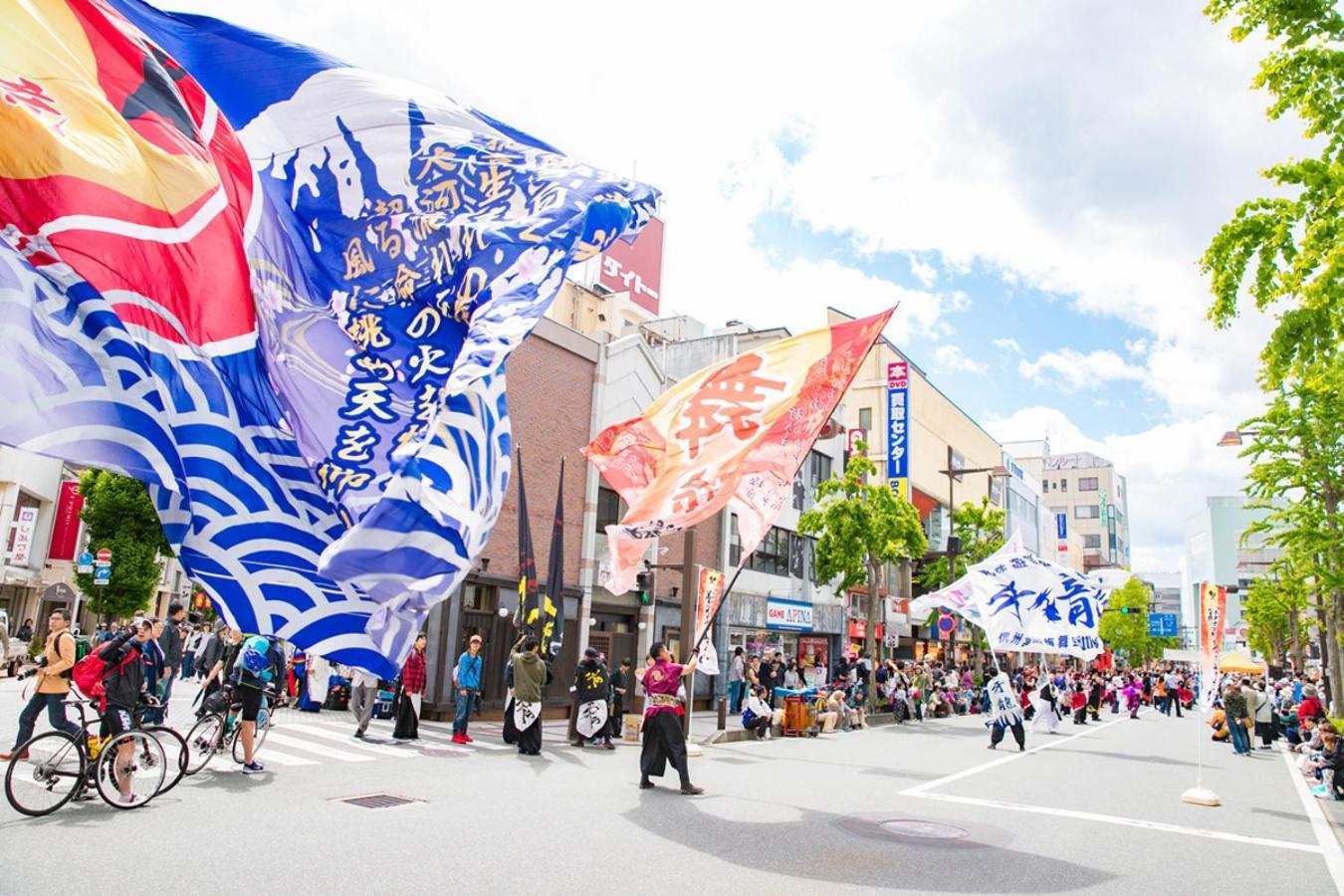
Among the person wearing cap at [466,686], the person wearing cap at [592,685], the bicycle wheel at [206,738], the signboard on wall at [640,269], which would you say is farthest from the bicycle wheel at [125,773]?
the signboard on wall at [640,269]

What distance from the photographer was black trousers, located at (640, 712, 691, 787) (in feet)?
35.5

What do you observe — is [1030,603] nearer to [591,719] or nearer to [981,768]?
[981,768]

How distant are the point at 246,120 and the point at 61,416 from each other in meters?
A: 2.05

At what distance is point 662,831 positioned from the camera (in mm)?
8641

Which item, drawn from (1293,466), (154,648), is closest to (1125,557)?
(1293,466)

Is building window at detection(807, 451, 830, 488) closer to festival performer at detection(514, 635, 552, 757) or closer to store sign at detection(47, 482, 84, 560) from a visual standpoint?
festival performer at detection(514, 635, 552, 757)

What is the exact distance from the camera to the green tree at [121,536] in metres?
34.8

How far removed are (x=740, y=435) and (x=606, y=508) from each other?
15.0 meters

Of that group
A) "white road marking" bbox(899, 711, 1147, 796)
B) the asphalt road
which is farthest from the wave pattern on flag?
"white road marking" bbox(899, 711, 1147, 796)

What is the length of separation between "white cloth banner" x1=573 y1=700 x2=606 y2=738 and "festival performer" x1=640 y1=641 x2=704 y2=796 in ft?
16.1

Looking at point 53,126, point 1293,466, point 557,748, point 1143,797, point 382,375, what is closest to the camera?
point 53,126

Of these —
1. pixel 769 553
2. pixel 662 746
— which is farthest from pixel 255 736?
pixel 769 553

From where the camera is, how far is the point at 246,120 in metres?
4.88

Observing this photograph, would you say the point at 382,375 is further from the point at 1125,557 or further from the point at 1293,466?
the point at 1125,557
